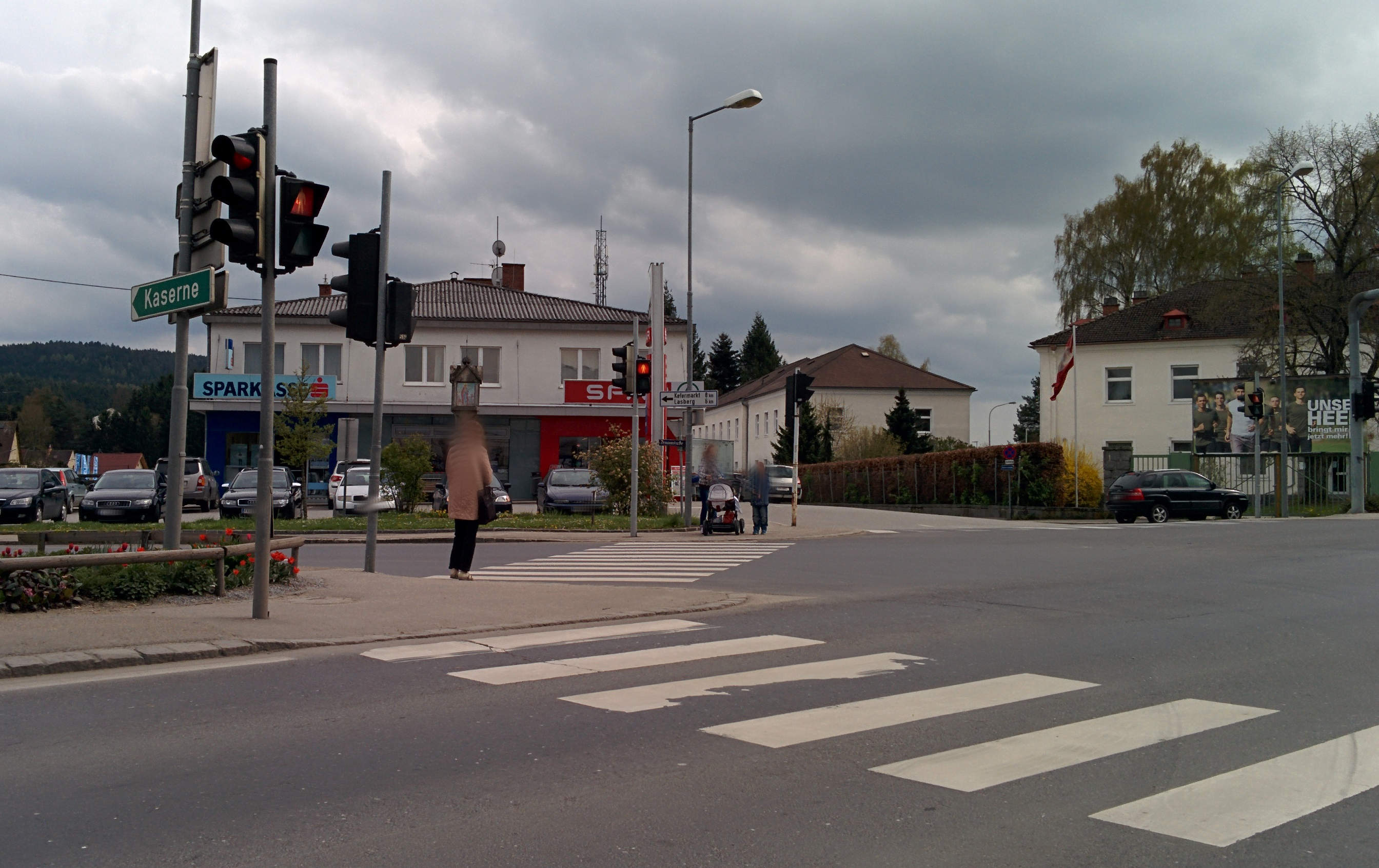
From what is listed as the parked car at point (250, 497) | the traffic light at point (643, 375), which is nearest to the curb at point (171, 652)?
the traffic light at point (643, 375)

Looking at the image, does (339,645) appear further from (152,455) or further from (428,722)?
Answer: (152,455)

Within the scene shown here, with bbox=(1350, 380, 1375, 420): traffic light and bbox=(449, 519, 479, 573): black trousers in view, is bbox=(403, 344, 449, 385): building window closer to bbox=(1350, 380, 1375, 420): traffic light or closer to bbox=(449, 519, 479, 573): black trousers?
bbox=(1350, 380, 1375, 420): traffic light

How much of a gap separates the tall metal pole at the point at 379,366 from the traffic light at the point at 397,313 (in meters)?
0.03

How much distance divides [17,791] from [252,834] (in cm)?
135

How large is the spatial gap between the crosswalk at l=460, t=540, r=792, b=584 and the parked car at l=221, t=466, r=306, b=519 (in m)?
11.9

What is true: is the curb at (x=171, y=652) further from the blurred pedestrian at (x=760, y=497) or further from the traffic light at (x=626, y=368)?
the blurred pedestrian at (x=760, y=497)

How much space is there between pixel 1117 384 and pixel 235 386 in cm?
3988

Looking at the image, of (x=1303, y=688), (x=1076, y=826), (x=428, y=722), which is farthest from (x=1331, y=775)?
(x=428, y=722)

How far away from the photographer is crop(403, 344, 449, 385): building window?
47.5 metres

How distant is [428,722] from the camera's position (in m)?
6.14

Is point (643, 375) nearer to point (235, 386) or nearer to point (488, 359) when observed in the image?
point (488, 359)

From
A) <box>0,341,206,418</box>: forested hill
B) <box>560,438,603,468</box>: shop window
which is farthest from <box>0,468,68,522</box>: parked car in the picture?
<box>0,341,206,418</box>: forested hill

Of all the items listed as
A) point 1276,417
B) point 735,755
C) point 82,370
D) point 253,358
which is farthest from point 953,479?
point 82,370

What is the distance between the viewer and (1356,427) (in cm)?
3562
